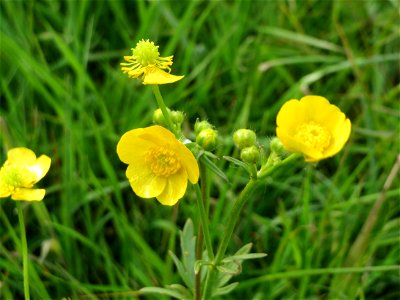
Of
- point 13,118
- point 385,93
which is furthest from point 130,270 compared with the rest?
point 385,93

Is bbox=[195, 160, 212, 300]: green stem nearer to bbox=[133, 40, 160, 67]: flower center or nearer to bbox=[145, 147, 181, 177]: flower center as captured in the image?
bbox=[145, 147, 181, 177]: flower center

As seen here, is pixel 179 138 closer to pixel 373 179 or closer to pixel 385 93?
pixel 373 179

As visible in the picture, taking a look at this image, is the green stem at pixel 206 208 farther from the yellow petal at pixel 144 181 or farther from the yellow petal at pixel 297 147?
the yellow petal at pixel 297 147

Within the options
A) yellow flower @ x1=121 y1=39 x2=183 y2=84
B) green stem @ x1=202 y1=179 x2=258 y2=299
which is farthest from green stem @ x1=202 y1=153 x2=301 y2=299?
yellow flower @ x1=121 y1=39 x2=183 y2=84

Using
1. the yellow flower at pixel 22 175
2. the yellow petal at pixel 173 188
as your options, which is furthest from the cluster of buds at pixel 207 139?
the yellow flower at pixel 22 175

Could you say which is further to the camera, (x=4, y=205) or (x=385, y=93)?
(x=385, y=93)

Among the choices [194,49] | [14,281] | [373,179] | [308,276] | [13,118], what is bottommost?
[308,276]

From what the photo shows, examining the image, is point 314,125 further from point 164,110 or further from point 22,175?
point 22,175
